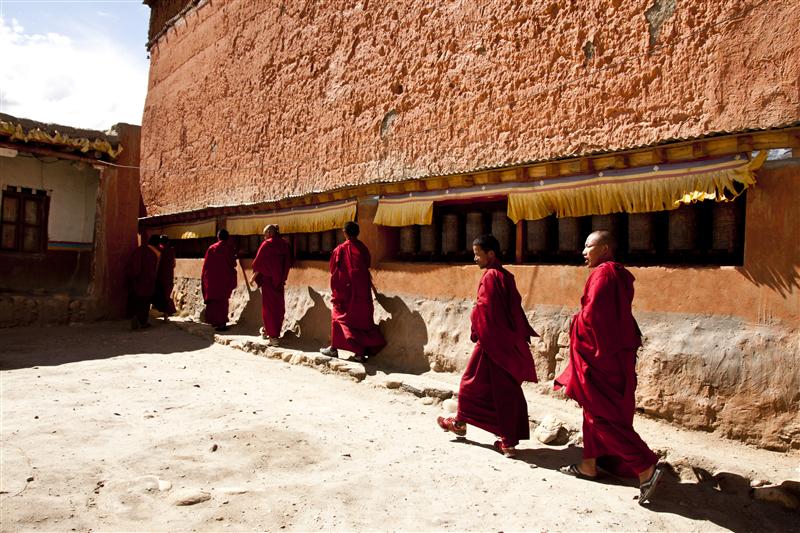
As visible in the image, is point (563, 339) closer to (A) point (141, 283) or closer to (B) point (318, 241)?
(B) point (318, 241)

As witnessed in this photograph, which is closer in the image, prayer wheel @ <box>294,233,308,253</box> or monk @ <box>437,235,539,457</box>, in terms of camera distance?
monk @ <box>437,235,539,457</box>

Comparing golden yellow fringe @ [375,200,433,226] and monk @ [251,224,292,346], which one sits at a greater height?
golden yellow fringe @ [375,200,433,226]

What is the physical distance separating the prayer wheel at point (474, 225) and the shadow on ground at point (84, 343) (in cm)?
444

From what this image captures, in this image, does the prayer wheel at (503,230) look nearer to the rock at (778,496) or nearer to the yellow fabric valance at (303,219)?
the yellow fabric valance at (303,219)

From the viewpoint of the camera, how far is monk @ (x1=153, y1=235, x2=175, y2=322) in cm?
1080

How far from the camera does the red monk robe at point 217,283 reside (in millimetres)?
9555

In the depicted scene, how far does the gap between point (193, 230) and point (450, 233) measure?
7.02 m

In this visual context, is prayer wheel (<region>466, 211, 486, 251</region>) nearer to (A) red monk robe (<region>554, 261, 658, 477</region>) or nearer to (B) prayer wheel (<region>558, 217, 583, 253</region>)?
(B) prayer wheel (<region>558, 217, 583, 253</region>)

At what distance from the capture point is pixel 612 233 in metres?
5.11

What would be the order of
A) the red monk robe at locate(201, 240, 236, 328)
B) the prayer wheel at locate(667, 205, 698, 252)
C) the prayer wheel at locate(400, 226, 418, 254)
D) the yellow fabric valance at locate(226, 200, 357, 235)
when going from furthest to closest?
the red monk robe at locate(201, 240, 236, 328) → the yellow fabric valance at locate(226, 200, 357, 235) → the prayer wheel at locate(400, 226, 418, 254) → the prayer wheel at locate(667, 205, 698, 252)

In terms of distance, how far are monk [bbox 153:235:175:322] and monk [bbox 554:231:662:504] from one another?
351 inches

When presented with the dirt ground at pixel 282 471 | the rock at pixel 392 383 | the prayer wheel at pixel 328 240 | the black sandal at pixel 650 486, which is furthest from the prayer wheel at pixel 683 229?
the prayer wheel at pixel 328 240

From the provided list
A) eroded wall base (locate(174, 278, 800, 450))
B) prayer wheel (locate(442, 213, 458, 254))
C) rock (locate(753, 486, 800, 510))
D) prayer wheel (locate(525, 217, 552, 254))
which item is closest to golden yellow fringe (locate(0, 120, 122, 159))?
prayer wheel (locate(442, 213, 458, 254))

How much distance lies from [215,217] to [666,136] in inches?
325
